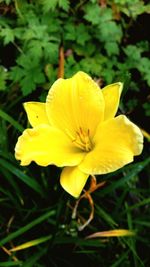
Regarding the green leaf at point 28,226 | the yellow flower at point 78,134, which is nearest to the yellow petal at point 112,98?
the yellow flower at point 78,134

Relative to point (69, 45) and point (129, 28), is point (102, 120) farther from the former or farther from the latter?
point (129, 28)

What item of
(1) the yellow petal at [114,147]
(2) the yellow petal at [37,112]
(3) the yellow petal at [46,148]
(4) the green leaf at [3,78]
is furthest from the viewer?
(4) the green leaf at [3,78]

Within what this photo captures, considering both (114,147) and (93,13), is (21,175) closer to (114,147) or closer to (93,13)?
(114,147)

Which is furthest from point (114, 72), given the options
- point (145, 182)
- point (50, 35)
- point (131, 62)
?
point (145, 182)

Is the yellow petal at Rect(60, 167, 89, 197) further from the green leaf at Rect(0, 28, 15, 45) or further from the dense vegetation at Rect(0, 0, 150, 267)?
the green leaf at Rect(0, 28, 15, 45)

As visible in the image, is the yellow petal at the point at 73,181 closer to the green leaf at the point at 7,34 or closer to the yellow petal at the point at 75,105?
the yellow petal at the point at 75,105

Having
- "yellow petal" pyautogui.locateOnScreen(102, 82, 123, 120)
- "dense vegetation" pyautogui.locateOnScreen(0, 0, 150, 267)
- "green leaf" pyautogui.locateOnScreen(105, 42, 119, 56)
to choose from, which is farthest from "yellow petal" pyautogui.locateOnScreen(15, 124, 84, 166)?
"green leaf" pyautogui.locateOnScreen(105, 42, 119, 56)
